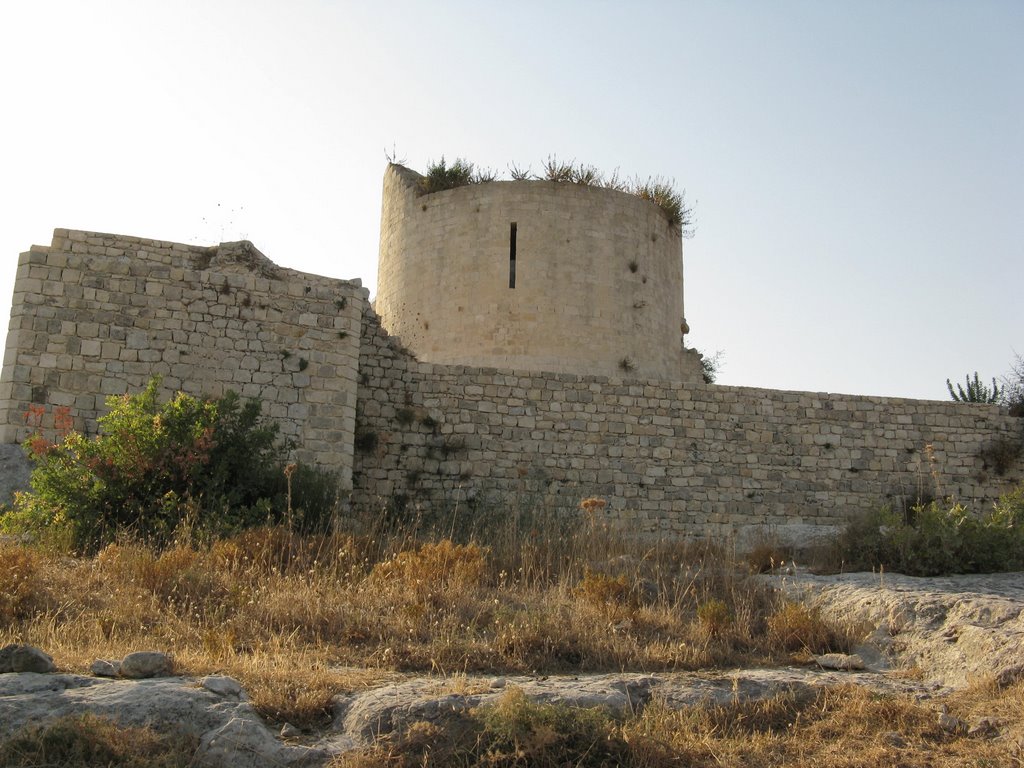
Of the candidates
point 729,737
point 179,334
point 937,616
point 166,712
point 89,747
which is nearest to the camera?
point 89,747

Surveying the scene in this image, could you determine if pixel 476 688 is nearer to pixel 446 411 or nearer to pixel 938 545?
pixel 938 545

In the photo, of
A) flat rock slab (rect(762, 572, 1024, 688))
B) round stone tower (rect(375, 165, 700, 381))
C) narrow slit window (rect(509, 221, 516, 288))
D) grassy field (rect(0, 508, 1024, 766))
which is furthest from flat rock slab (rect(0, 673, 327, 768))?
narrow slit window (rect(509, 221, 516, 288))

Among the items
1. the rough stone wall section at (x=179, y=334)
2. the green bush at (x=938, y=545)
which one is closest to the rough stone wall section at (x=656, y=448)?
the rough stone wall section at (x=179, y=334)

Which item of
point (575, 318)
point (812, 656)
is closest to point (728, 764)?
point (812, 656)

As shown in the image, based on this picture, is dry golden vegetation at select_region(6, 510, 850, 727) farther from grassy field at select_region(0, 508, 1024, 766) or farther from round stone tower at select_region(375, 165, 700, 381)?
round stone tower at select_region(375, 165, 700, 381)

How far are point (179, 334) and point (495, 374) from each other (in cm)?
408

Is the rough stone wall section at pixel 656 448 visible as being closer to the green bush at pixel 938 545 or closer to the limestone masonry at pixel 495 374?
the limestone masonry at pixel 495 374

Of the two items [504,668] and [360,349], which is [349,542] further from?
[360,349]

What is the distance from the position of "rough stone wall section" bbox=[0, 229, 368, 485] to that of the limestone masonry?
22mm

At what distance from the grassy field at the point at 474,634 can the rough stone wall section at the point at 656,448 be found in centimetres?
333

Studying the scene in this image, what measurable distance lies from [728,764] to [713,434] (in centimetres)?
898

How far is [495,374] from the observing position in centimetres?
1275

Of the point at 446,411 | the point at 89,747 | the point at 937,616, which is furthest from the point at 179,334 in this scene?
the point at 937,616

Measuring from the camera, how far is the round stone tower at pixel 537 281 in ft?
50.6
